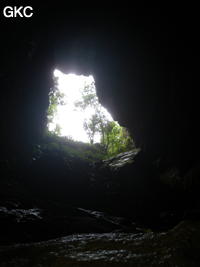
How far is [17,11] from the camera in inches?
→ 313

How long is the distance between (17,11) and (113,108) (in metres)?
7.03

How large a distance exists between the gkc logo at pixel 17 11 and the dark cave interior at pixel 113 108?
0.76 feet

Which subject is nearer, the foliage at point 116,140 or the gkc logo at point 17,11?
the gkc logo at point 17,11

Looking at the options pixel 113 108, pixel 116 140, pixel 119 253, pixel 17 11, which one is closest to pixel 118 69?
pixel 113 108

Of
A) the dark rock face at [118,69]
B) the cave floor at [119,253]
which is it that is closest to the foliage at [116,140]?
the dark rock face at [118,69]

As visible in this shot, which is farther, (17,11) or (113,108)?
(113,108)

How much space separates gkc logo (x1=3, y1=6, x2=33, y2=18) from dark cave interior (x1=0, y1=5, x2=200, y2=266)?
0.76 feet

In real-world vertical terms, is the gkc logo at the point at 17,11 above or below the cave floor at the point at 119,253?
above

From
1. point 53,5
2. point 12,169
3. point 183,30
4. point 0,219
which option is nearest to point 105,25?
point 53,5

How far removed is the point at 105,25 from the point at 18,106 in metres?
5.94

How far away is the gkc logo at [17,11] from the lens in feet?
25.3

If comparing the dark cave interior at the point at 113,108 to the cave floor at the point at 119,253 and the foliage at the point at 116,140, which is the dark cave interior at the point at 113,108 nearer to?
the cave floor at the point at 119,253

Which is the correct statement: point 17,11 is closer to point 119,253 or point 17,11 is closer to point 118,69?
point 118,69

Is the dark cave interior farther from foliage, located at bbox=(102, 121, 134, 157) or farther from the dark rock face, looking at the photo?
foliage, located at bbox=(102, 121, 134, 157)
